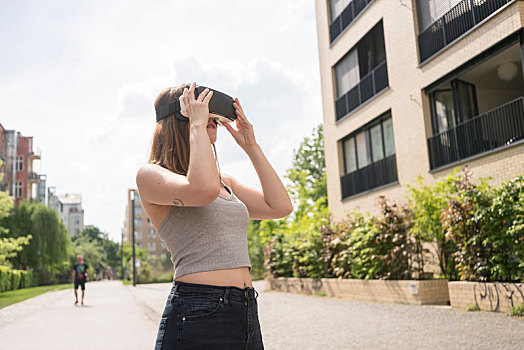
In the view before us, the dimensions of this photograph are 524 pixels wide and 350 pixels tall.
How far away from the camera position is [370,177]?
62.2 ft

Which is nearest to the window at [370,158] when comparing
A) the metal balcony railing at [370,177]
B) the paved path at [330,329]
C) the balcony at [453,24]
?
the metal balcony railing at [370,177]

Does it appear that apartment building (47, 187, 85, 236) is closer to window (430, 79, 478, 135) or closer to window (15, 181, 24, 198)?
window (15, 181, 24, 198)

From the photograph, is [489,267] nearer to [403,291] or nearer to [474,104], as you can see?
[403,291]

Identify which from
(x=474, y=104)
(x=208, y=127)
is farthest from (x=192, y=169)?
(x=474, y=104)

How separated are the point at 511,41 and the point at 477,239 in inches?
207

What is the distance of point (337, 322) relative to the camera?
952 cm

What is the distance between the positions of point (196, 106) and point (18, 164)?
6198cm

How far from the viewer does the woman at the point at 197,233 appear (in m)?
1.90

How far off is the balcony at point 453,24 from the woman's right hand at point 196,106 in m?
12.3

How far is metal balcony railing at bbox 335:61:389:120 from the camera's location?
18250mm

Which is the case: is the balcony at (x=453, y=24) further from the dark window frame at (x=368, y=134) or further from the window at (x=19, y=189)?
the window at (x=19, y=189)

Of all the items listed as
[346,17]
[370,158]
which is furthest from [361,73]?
[370,158]

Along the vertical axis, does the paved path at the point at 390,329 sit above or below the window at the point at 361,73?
below

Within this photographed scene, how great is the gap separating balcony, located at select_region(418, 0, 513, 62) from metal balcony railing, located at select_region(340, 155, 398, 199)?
3.70 meters
